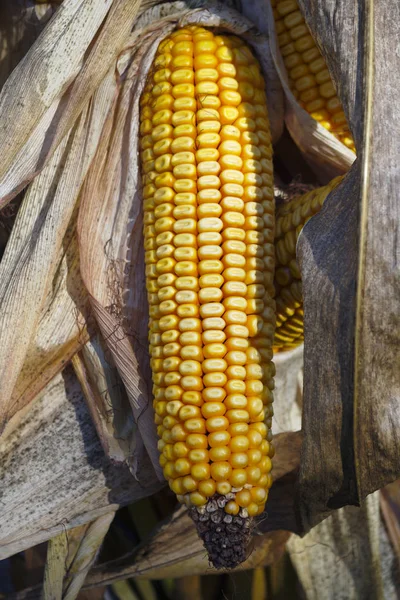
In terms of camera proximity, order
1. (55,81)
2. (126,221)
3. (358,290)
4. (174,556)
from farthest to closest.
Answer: (174,556) → (126,221) → (55,81) → (358,290)

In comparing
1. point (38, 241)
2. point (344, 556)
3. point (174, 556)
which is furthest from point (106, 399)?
point (344, 556)

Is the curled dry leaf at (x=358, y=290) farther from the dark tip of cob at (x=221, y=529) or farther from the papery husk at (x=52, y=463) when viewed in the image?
the papery husk at (x=52, y=463)

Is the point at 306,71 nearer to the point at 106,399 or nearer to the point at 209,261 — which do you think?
the point at 209,261

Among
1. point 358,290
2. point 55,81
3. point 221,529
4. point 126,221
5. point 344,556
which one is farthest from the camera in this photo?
point 344,556

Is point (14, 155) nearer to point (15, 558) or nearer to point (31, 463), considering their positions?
point (31, 463)

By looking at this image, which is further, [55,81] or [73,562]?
[73,562]

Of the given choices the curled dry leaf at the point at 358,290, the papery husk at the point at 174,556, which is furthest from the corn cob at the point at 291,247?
the papery husk at the point at 174,556

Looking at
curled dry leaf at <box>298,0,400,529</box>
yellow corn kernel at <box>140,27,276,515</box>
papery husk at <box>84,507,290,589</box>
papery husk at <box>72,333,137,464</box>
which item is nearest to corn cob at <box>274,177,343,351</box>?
yellow corn kernel at <box>140,27,276,515</box>
